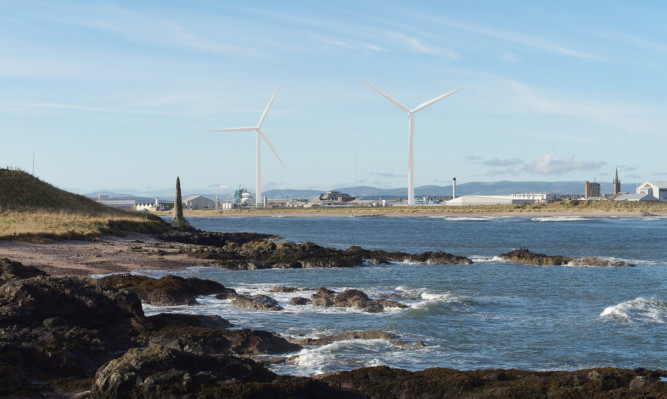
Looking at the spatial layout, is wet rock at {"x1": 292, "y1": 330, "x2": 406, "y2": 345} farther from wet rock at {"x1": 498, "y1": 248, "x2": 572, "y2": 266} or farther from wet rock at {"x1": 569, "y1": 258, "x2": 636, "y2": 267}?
wet rock at {"x1": 569, "y1": 258, "x2": 636, "y2": 267}

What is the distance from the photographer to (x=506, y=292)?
89.5ft

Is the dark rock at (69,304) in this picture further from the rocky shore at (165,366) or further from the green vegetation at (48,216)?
the green vegetation at (48,216)

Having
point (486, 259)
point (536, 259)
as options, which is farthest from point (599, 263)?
point (486, 259)

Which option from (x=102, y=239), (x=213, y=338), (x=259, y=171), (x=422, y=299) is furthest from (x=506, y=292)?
(x=259, y=171)

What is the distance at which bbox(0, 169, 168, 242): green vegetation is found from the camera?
3950cm

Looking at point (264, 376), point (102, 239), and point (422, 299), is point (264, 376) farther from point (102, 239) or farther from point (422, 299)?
point (102, 239)

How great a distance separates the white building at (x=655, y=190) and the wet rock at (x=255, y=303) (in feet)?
589

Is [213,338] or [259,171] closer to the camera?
[213,338]

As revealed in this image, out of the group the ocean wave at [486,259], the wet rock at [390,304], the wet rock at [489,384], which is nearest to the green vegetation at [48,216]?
the wet rock at [390,304]

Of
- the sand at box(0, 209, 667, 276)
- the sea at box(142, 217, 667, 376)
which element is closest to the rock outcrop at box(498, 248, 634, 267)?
the sea at box(142, 217, 667, 376)

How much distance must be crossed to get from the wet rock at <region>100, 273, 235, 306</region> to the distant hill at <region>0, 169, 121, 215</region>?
3077 cm

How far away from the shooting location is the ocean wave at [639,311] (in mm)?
21000

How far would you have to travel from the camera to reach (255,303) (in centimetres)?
2144

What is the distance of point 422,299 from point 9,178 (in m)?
45.1
